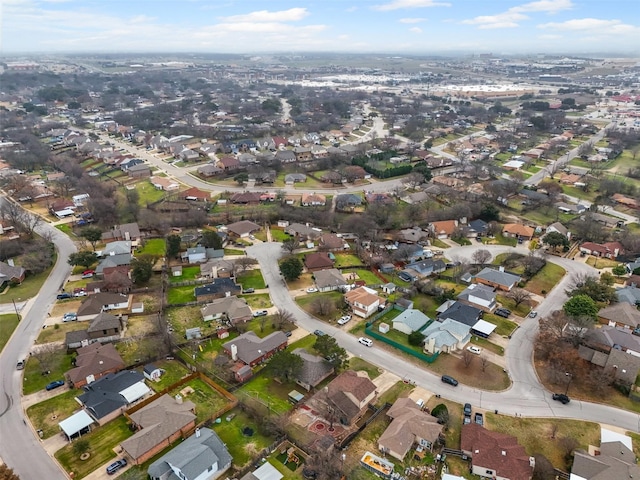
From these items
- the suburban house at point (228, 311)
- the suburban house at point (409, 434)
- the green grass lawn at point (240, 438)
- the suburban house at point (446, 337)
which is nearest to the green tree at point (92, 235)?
the suburban house at point (228, 311)

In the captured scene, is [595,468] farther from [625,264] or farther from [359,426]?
[625,264]

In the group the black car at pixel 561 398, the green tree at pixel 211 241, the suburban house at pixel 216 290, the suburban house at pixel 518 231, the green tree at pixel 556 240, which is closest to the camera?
the black car at pixel 561 398

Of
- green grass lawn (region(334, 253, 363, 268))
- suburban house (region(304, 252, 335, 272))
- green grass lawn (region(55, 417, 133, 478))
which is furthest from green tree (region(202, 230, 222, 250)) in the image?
green grass lawn (region(55, 417, 133, 478))

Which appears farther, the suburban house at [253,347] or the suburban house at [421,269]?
the suburban house at [421,269]

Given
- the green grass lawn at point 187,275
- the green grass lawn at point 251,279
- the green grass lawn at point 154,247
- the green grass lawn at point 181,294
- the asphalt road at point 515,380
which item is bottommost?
the asphalt road at point 515,380

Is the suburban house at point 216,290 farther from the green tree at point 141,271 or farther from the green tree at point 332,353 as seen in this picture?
the green tree at point 332,353

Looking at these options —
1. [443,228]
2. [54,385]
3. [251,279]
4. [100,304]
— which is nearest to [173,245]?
[251,279]

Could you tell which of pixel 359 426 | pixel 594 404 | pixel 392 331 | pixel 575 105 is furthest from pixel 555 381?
pixel 575 105

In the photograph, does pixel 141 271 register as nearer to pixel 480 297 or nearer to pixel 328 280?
pixel 328 280
